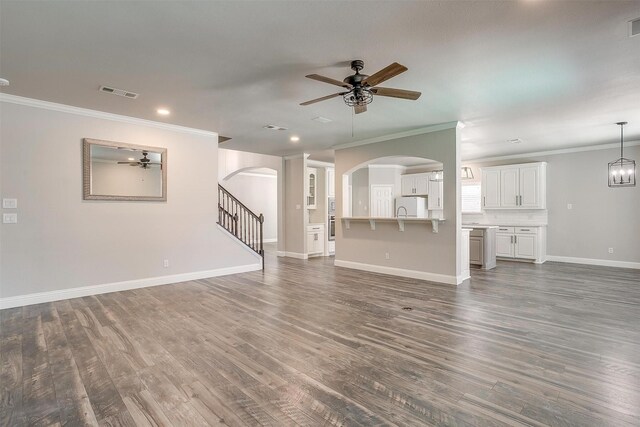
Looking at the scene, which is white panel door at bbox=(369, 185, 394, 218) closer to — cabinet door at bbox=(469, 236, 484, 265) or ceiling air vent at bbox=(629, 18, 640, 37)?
cabinet door at bbox=(469, 236, 484, 265)

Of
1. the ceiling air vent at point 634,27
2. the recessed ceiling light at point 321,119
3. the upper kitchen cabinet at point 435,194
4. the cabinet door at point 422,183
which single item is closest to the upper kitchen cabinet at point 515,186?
the upper kitchen cabinet at point 435,194

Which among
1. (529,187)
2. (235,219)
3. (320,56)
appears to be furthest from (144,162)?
(529,187)

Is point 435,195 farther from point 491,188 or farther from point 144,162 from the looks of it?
point 144,162

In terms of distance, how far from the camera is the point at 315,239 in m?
8.84

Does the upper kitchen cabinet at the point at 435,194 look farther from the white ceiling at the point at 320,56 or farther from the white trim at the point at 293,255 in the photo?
the white ceiling at the point at 320,56

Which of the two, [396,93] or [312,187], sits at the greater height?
[396,93]

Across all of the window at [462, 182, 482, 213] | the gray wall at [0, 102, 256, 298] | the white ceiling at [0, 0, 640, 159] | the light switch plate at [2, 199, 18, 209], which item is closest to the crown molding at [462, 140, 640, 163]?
the window at [462, 182, 482, 213]

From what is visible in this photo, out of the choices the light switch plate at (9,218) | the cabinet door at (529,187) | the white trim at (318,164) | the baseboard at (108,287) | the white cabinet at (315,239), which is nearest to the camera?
the light switch plate at (9,218)

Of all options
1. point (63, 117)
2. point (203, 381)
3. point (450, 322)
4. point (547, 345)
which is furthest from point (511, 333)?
point (63, 117)

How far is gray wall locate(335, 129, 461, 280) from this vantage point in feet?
17.7

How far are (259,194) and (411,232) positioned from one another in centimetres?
821

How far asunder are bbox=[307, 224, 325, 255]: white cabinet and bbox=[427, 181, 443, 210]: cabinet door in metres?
3.23

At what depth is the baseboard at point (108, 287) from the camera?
4.20 metres

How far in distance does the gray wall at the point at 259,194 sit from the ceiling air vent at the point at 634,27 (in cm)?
1098
